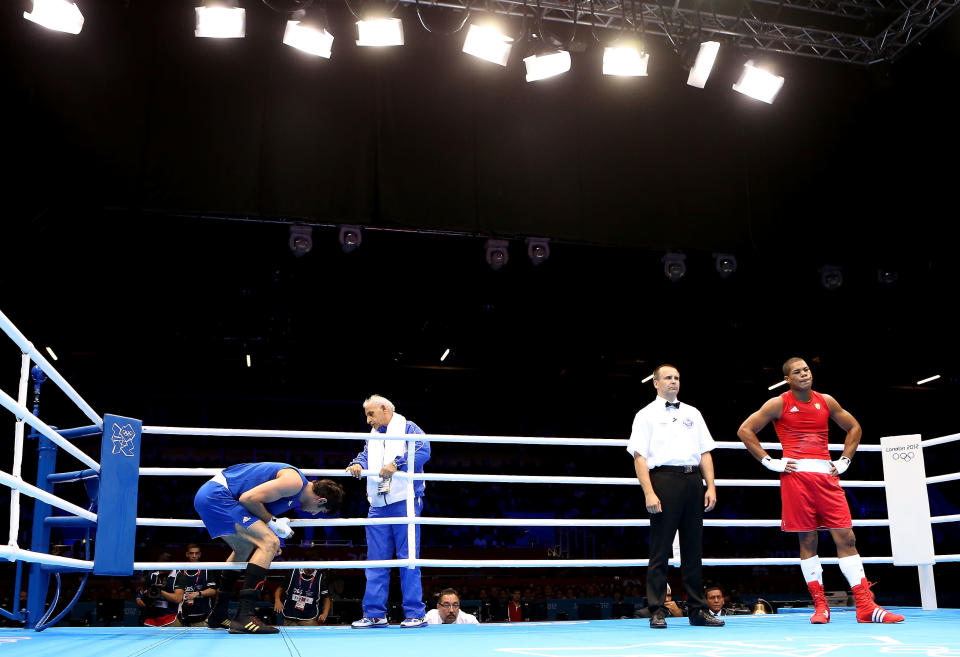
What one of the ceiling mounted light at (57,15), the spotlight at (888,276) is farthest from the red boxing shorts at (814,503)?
the ceiling mounted light at (57,15)

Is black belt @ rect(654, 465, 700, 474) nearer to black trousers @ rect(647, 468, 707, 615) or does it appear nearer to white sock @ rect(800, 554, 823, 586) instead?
black trousers @ rect(647, 468, 707, 615)

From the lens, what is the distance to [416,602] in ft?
13.9

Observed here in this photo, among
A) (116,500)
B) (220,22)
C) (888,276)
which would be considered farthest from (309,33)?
(888,276)

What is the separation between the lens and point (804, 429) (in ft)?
14.0

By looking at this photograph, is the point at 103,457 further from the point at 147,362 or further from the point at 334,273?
the point at 147,362

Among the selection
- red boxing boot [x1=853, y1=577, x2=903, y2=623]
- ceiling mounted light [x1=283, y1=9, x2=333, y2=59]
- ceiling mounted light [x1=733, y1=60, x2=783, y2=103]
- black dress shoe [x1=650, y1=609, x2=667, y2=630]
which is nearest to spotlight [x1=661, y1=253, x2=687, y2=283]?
ceiling mounted light [x1=733, y1=60, x2=783, y2=103]

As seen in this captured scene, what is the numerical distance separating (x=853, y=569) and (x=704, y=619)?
0.83 m

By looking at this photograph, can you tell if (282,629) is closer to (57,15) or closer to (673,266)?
(57,15)

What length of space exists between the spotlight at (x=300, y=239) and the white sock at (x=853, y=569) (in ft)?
16.3

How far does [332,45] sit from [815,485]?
15.4 feet

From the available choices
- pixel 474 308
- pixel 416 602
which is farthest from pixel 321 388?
pixel 416 602

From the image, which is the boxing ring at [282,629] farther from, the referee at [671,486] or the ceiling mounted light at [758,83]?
the ceiling mounted light at [758,83]

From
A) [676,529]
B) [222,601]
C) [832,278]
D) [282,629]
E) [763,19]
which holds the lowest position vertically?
[282,629]

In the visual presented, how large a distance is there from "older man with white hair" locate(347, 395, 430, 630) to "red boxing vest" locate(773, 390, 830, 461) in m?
1.88
